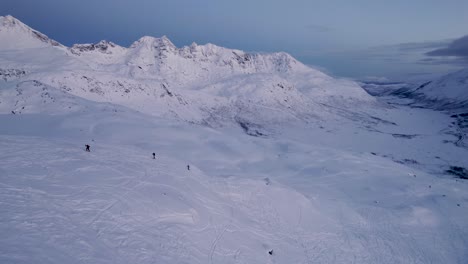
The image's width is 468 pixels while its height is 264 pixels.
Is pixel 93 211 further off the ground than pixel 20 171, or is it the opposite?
pixel 20 171

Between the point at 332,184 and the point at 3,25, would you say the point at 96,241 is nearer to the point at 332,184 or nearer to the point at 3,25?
the point at 332,184

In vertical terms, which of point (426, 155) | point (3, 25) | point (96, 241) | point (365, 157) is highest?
point (3, 25)

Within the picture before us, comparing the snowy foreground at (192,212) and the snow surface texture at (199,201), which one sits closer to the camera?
the snowy foreground at (192,212)

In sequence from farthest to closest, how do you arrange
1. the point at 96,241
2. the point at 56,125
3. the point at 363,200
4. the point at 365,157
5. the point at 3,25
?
the point at 3,25
the point at 365,157
the point at 56,125
the point at 363,200
the point at 96,241

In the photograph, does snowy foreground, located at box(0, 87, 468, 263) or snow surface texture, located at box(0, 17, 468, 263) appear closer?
snowy foreground, located at box(0, 87, 468, 263)

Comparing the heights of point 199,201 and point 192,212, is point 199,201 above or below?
below

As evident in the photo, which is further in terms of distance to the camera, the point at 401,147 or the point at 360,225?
the point at 401,147

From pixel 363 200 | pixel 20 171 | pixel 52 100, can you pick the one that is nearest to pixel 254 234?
pixel 20 171

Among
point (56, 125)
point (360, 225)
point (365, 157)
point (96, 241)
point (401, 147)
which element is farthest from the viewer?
point (401, 147)

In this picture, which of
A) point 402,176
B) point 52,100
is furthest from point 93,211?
point 52,100

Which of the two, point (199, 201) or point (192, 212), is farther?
point (199, 201)

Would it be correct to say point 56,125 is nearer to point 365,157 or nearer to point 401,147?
point 365,157

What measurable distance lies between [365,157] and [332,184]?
18.1 m

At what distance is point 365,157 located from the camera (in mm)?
54531
